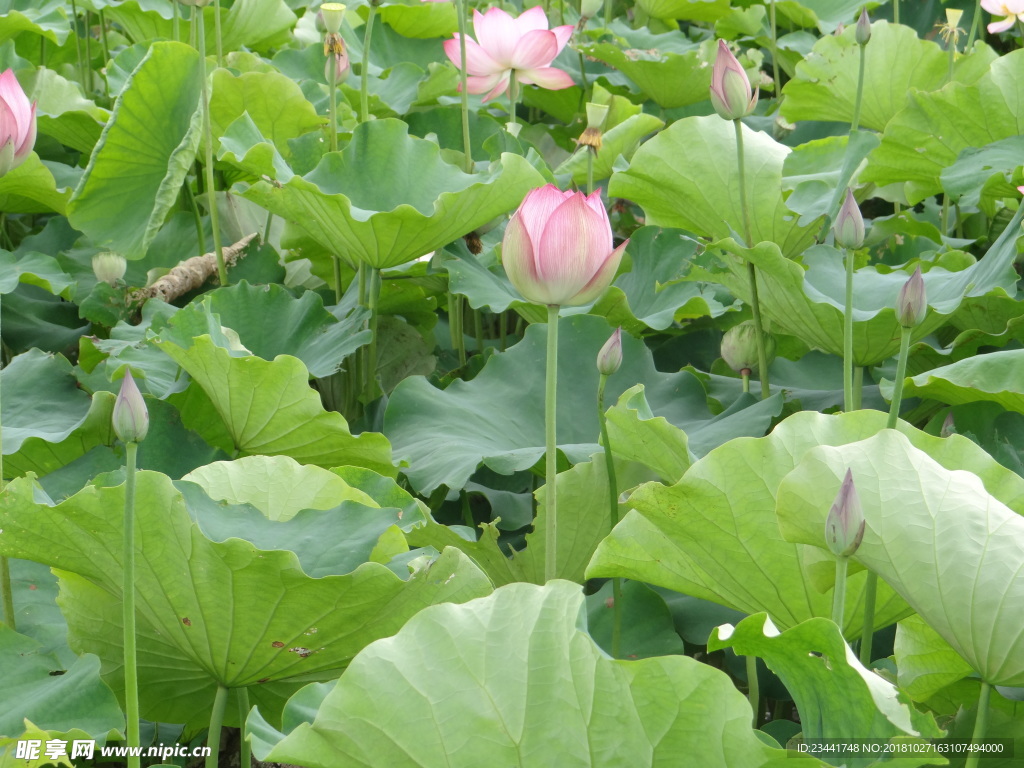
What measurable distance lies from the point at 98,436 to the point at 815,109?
142cm

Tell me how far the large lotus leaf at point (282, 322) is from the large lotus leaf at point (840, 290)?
49cm

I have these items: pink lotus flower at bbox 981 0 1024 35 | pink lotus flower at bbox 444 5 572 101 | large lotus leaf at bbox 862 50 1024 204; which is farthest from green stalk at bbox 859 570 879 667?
pink lotus flower at bbox 981 0 1024 35

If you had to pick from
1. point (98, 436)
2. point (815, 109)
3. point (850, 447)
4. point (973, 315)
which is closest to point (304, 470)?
point (98, 436)

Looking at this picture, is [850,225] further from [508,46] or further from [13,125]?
[508,46]

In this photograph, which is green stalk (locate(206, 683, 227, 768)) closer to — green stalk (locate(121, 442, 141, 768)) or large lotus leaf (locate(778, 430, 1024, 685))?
green stalk (locate(121, 442, 141, 768))

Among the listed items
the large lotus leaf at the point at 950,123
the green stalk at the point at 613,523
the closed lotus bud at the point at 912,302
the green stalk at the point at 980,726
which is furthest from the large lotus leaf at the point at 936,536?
the large lotus leaf at the point at 950,123

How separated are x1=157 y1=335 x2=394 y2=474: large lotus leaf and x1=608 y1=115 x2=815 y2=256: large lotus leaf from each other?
566mm

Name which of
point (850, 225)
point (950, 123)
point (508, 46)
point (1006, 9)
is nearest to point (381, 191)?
point (508, 46)

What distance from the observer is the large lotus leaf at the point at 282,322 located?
146 centimetres

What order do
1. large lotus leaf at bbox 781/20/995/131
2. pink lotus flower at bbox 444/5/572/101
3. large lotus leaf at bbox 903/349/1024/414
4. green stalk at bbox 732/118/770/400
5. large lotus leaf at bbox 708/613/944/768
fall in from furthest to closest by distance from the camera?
1. large lotus leaf at bbox 781/20/995/131
2. pink lotus flower at bbox 444/5/572/101
3. green stalk at bbox 732/118/770/400
4. large lotus leaf at bbox 903/349/1024/414
5. large lotus leaf at bbox 708/613/944/768

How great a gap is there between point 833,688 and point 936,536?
139 millimetres

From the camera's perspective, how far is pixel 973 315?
4.45 feet

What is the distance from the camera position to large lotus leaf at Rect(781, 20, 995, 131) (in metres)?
1.86

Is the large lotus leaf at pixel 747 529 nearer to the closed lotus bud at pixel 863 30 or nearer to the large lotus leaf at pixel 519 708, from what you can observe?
the large lotus leaf at pixel 519 708
